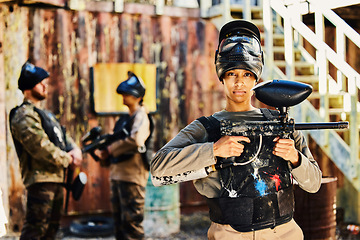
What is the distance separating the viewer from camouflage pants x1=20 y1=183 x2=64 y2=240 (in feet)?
14.9

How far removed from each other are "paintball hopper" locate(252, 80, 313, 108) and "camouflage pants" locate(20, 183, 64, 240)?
310 centimetres

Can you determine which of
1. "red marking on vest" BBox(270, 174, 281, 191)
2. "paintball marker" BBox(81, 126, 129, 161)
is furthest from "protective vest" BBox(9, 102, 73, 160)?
"red marking on vest" BBox(270, 174, 281, 191)

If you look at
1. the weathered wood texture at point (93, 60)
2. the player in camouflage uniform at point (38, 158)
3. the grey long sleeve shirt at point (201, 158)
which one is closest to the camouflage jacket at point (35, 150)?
the player in camouflage uniform at point (38, 158)

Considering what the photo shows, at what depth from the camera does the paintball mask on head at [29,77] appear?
472 centimetres

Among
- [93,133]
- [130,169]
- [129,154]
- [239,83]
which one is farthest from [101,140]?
[239,83]

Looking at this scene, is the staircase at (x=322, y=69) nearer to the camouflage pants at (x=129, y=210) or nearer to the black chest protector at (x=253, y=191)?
the camouflage pants at (x=129, y=210)

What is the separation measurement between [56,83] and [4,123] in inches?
38.2

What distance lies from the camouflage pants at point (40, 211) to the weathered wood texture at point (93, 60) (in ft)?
6.36

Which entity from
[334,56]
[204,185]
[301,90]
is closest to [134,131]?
[334,56]

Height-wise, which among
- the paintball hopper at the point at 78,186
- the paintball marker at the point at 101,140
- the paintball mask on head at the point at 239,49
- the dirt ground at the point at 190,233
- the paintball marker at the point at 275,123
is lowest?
the dirt ground at the point at 190,233

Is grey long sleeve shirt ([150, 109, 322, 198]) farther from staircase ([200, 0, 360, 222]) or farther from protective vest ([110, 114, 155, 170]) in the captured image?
protective vest ([110, 114, 155, 170])

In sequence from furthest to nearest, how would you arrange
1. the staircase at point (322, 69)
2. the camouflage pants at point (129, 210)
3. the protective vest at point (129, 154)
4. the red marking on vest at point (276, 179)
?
1. the protective vest at point (129, 154)
2. the camouflage pants at point (129, 210)
3. the staircase at point (322, 69)
4. the red marking on vest at point (276, 179)

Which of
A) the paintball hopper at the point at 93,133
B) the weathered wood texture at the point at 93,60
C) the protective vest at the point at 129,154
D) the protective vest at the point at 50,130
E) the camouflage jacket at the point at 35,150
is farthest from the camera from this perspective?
the weathered wood texture at the point at 93,60

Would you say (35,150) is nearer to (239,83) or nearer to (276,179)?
(239,83)
